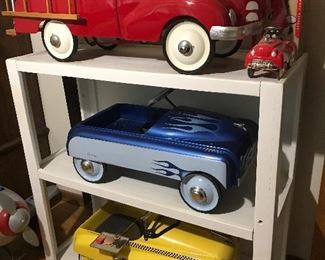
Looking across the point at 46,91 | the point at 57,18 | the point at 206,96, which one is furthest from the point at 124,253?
the point at 46,91

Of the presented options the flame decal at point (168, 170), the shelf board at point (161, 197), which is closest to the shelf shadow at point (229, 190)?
the shelf board at point (161, 197)

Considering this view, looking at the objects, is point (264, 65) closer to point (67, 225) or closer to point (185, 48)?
point (185, 48)

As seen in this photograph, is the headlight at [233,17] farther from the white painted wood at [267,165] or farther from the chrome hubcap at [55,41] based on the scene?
the chrome hubcap at [55,41]

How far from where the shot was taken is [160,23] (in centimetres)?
67

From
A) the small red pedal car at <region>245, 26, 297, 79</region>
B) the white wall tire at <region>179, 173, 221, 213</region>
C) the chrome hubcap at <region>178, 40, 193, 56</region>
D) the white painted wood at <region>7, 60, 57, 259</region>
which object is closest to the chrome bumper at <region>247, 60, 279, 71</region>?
the small red pedal car at <region>245, 26, 297, 79</region>

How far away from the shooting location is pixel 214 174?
2.36 feet

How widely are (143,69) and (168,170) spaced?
0.21 meters

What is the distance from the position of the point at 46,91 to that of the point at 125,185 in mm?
598

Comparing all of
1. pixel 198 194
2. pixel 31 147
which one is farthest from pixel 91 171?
pixel 198 194

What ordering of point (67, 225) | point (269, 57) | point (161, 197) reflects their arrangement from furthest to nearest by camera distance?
point (67, 225), point (161, 197), point (269, 57)

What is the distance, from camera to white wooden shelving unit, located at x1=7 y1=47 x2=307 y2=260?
2.07 feet

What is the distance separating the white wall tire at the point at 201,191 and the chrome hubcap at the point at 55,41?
1.28 ft

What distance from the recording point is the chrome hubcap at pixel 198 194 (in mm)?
746

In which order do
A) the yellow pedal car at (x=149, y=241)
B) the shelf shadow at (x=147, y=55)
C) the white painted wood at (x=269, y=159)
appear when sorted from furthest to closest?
1. the yellow pedal car at (x=149, y=241)
2. the shelf shadow at (x=147, y=55)
3. the white painted wood at (x=269, y=159)
